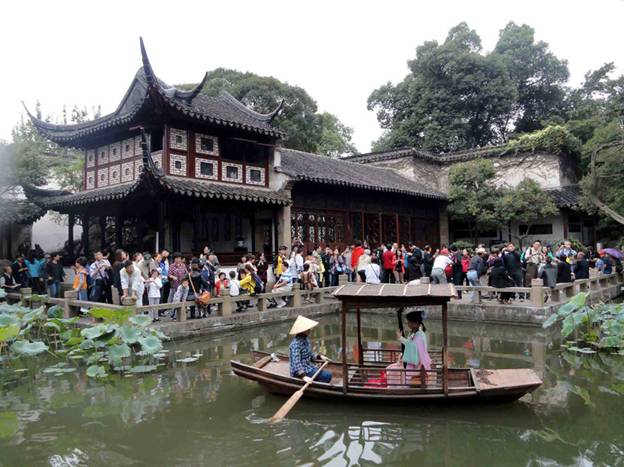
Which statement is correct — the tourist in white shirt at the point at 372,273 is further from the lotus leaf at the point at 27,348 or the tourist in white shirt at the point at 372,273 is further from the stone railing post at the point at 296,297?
the lotus leaf at the point at 27,348

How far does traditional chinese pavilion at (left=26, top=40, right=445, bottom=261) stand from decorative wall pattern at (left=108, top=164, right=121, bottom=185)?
0.10 ft

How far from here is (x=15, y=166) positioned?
15961 mm

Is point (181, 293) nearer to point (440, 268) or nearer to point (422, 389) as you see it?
point (440, 268)

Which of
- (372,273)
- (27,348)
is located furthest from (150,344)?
(372,273)

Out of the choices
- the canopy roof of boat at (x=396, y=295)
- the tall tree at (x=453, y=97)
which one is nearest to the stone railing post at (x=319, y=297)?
the canopy roof of boat at (x=396, y=295)

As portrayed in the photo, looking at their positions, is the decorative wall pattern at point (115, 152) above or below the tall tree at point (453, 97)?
below

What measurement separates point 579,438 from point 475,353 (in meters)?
3.95

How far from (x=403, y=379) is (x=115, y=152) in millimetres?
12424

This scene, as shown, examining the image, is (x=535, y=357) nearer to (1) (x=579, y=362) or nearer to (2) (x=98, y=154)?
(1) (x=579, y=362)

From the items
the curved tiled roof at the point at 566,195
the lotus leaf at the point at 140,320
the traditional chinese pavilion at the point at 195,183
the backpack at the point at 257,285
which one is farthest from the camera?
the curved tiled roof at the point at 566,195

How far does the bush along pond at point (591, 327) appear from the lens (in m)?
8.56

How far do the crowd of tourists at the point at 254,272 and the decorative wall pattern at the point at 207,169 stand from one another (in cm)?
249

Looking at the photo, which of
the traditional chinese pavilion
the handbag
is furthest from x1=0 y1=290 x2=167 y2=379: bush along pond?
the traditional chinese pavilion

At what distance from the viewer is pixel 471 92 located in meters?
30.4
